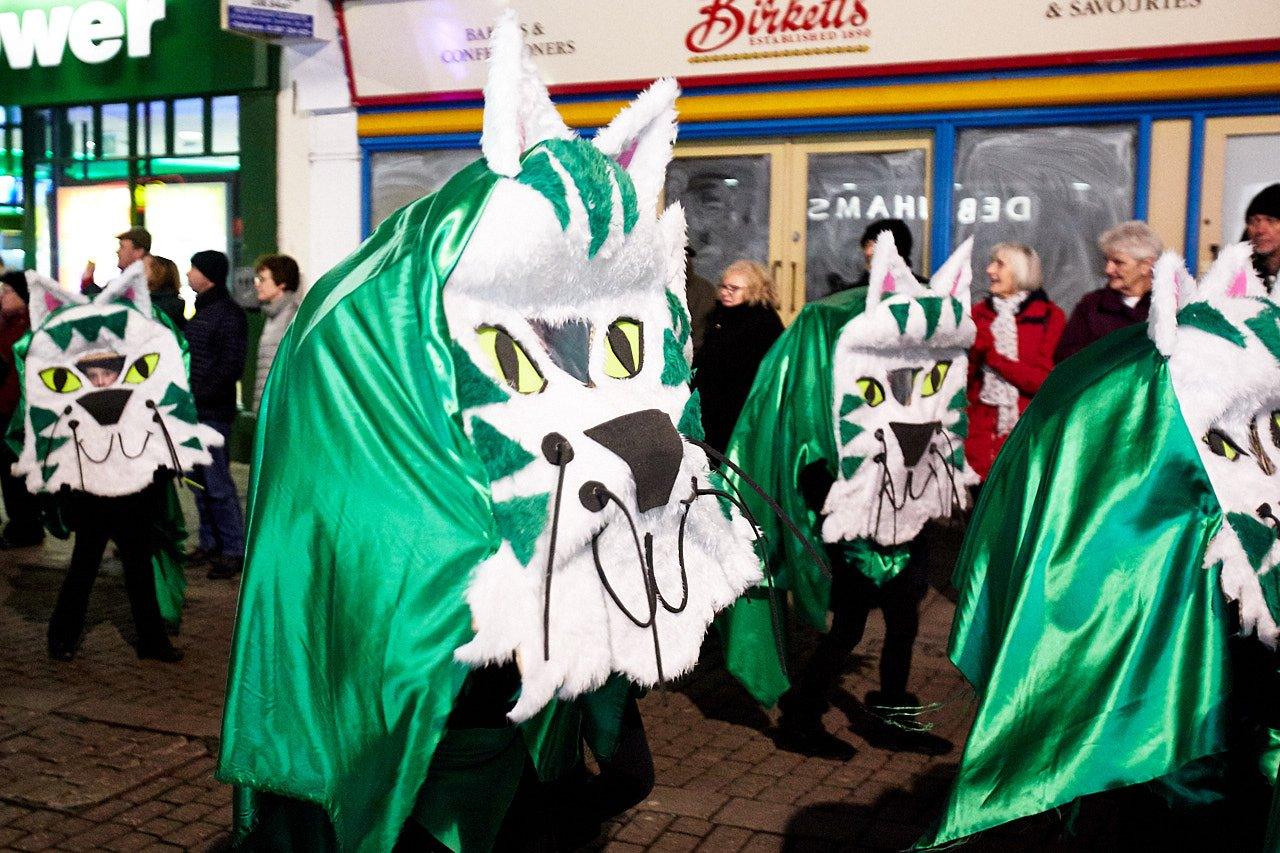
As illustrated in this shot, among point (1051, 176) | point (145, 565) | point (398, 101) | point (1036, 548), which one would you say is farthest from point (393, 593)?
point (398, 101)

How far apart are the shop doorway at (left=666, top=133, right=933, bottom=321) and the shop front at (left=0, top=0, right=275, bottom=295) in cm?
397

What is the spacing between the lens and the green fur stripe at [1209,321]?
2.88m

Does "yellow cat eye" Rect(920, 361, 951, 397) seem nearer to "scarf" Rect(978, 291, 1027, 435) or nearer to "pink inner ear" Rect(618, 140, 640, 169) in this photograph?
"scarf" Rect(978, 291, 1027, 435)

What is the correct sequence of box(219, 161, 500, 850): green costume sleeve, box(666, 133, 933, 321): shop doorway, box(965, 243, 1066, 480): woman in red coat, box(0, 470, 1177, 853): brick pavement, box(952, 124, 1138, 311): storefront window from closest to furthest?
box(219, 161, 500, 850): green costume sleeve < box(0, 470, 1177, 853): brick pavement < box(965, 243, 1066, 480): woman in red coat < box(952, 124, 1138, 311): storefront window < box(666, 133, 933, 321): shop doorway

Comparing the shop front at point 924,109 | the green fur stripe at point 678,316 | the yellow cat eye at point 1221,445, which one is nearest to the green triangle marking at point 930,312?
the yellow cat eye at point 1221,445

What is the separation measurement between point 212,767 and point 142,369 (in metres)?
1.83

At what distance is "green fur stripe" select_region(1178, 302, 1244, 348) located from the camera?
2.88m

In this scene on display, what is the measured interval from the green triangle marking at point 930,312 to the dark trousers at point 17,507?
19.5 feet

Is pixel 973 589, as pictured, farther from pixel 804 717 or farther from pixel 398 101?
pixel 398 101

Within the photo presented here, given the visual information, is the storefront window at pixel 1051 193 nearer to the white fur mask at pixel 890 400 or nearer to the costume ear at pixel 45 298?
the white fur mask at pixel 890 400

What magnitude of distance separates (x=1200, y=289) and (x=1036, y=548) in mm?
714

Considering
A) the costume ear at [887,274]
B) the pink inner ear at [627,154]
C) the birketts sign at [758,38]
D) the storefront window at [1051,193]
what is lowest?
the costume ear at [887,274]

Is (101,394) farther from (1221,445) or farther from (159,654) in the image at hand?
(1221,445)

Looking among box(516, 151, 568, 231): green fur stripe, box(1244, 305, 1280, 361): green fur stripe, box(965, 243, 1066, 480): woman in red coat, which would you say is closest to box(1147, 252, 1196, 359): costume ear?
box(1244, 305, 1280, 361): green fur stripe
